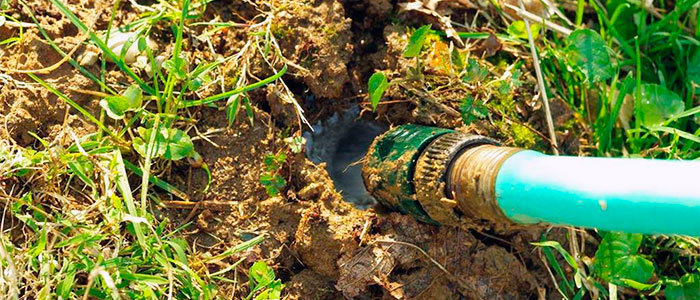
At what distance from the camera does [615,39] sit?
8.86ft

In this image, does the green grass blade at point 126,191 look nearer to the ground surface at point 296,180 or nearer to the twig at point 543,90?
the ground surface at point 296,180

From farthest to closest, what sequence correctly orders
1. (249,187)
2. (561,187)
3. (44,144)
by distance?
(249,187) → (44,144) → (561,187)

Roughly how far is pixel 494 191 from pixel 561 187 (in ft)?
0.68

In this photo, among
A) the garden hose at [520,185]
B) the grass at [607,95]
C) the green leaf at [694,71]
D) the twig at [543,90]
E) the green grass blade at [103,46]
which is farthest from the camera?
the green leaf at [694,71]

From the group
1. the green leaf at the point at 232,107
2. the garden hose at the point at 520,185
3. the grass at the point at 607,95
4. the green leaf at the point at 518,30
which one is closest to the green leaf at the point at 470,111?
the grass at the point at 607,95

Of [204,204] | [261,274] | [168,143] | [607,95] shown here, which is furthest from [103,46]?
[607,95]

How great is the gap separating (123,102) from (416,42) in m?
0.88

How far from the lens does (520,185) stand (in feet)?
5.97

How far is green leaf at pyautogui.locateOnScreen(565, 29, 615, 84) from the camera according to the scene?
254cm

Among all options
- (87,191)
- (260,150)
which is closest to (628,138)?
(260,150)

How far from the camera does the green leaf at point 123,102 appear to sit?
2154 millimetres

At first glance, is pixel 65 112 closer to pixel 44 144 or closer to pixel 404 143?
pixel 44 144

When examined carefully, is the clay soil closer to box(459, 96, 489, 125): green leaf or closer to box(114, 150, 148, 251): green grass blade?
box(459, 96, 489, 125): green leaf

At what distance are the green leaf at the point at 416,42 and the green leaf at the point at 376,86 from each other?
11cm
